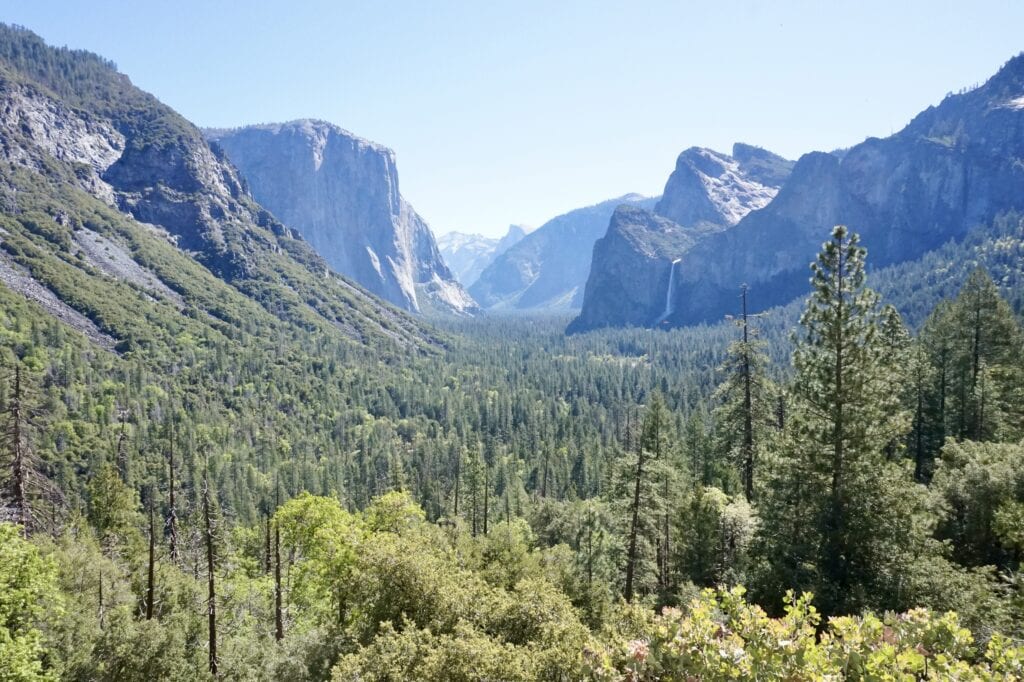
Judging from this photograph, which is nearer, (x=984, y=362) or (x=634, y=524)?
(x=634, y=524)

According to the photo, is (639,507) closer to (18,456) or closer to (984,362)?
(984,362)

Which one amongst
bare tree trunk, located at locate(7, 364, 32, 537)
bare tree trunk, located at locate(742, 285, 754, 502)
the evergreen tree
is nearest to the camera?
bare tree trunk, located at locate(7, 364, 32, 537)

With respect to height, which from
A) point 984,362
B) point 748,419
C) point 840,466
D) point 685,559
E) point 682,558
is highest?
point 984,362

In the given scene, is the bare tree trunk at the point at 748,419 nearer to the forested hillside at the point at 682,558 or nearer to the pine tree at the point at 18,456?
the forested hillside at the point at 682,558

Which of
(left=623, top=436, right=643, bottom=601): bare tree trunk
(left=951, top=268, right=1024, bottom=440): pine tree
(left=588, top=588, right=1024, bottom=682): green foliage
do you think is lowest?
(left=623, top=436, right=643, bottom=601): bare tree trunk

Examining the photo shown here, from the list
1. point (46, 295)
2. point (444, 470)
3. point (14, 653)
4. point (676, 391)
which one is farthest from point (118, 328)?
point (14, 653)

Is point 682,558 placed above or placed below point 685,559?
below

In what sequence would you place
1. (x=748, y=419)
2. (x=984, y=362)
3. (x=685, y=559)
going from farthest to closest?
(x=984, y=362)
(x=685, y=559)
(x=748, y=419)

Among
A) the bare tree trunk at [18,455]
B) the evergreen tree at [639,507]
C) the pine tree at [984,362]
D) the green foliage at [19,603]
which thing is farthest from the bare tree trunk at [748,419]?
the bare tree trunk at [18,455]

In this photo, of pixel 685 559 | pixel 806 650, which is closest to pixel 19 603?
pixel 806 650

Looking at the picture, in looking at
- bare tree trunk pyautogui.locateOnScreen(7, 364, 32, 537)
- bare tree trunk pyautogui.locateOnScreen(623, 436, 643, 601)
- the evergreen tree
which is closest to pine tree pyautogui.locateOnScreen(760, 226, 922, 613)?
bare tree trunk pyautogui.locateOnScreen(623, 436, 643, 601)

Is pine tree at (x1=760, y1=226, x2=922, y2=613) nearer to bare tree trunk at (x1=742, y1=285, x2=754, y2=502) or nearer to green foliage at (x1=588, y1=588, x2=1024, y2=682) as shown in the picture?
bare tree trunk at (x1=742, y1=285, x2=754, y2=502)

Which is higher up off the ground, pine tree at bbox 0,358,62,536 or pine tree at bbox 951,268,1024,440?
pine tree at bbox 951,268,1024,440

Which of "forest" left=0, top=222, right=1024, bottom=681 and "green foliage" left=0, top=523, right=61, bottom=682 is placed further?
"green foliage" left=0, top=523, right=61, bottom=682
